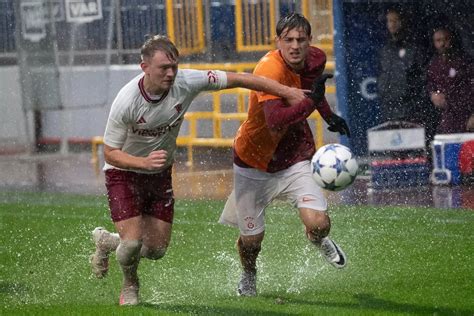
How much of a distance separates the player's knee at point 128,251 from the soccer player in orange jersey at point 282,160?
90 cm

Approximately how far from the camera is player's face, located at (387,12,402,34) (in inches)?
625

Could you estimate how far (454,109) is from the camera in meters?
16.0

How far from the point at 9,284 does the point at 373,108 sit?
7.65 m

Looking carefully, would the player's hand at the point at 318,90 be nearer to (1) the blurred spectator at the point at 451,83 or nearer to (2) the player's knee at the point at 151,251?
(2) the player's knee at the point at 151,251

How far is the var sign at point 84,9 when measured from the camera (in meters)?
21.2

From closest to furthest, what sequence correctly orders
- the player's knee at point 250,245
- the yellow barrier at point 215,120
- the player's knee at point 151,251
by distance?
the player's knee at point 151,251 < the player's knee at point 250,245 < the yellow barrier at point 215,120

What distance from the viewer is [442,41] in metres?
15.9

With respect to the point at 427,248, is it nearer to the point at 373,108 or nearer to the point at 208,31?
the point at 373,108

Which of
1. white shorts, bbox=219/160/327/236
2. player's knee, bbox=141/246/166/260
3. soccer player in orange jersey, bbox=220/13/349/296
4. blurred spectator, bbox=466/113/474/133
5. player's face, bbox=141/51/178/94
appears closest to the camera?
player's face, bbox=141/51/178/94

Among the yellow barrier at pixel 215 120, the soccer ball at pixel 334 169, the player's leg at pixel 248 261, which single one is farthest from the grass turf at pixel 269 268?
the yellow barrier at pixel 215 120

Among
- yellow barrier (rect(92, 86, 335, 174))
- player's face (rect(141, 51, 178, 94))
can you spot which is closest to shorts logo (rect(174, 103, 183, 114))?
player's face (rect(141, 51, 178, 94))

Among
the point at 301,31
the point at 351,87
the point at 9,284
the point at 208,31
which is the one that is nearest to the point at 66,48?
the point at 208,31

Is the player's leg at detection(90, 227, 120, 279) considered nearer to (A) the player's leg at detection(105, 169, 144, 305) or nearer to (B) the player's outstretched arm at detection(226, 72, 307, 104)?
(A) the player's leg at detection(105, 169, 144, 305)

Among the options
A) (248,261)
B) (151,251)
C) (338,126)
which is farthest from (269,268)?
(338,126)
